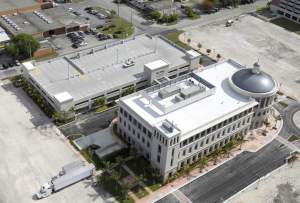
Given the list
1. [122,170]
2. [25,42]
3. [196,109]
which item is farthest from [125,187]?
[25,42]

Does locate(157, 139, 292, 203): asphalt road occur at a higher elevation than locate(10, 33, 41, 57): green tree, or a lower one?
lower

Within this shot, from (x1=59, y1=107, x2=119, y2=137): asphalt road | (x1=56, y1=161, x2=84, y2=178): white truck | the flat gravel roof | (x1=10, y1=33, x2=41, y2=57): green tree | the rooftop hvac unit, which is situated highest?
the rooftop hvac unit

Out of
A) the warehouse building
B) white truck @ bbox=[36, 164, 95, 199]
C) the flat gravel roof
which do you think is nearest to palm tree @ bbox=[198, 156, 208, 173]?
white truck @ bbox=[36, 164, 95, 199]

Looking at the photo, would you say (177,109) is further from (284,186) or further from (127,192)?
(284,186)

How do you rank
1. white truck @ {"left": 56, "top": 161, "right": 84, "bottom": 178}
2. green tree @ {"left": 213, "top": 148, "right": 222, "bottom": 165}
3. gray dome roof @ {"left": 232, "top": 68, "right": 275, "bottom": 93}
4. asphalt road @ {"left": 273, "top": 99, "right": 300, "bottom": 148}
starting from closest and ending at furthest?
white truck @ {"left": 56, "top": 161, "right": 84, "bottom": 178} < green tree @ {"left": 213, "top": 148, "right": 222, "bottom": 165} < gray dome roof @ {"left": 232, "top": 68, "right": 275, "bottom": 93} < asphalt road @ {"left": 273, "top": 99, "right": 300, "bottom": 148}

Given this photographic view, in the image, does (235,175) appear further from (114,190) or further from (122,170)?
(114,190)

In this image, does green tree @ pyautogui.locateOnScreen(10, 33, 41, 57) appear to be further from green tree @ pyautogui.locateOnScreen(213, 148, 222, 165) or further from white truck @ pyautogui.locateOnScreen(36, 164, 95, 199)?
green tree @ pyautogui.locateOnScreen(213, 148, 222, 165)

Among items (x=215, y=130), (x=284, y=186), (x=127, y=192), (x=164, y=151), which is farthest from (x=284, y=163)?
(x=127, y=192)

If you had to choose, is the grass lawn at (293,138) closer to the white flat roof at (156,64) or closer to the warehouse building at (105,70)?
the warehouse building at (105,70)
